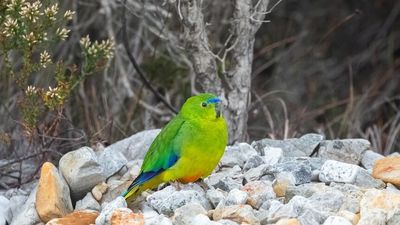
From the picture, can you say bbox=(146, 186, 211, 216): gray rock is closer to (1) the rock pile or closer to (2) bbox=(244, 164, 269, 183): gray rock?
(1) the rock pile

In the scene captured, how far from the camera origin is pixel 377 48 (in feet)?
30.4

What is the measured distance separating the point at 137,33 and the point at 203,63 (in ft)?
6.56

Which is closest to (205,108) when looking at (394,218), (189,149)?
(189,149)

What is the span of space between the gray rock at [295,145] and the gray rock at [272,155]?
10cm

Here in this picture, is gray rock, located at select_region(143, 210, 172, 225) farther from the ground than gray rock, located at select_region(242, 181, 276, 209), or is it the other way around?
gray rock, located at select_region(143, 210, 172, 225)

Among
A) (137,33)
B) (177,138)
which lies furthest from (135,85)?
(177,138)

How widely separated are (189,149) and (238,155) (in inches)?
26.3

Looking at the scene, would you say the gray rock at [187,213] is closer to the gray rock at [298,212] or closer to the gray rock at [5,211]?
the gray rock at [298,212]

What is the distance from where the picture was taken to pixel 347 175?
439cm

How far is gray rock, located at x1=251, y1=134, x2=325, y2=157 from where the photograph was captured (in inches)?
202

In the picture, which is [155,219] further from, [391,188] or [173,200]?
[391,188]

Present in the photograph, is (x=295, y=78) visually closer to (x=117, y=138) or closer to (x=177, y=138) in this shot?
(x=117, y=138)

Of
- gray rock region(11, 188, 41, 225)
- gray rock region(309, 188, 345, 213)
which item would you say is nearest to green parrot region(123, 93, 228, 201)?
gray rock region(11, 188, 41, 225)

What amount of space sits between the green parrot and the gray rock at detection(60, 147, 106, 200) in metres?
0.26
